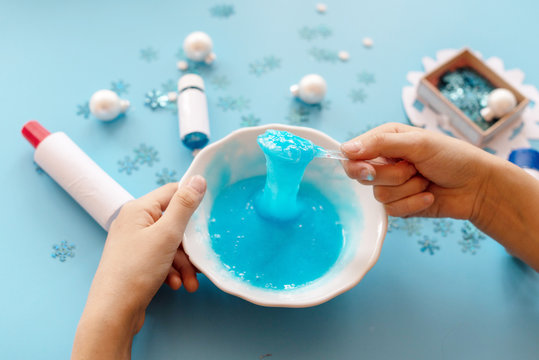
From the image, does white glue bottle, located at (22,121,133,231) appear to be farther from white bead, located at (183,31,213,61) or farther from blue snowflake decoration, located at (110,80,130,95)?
white bead, located at (183,31,213,61)

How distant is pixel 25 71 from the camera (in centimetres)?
156

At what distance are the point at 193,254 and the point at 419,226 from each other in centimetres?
67

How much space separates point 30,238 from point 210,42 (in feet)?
2.62

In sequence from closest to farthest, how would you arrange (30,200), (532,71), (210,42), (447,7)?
(30,200)
(210,42)
(532,71)
(447,7)

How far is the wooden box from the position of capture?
4.78 ft

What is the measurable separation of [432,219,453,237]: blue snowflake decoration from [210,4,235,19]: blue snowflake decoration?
0.98 metres

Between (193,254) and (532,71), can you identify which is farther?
(532,71)

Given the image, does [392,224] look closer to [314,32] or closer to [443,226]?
[443,226]

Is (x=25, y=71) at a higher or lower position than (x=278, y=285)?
A: higher

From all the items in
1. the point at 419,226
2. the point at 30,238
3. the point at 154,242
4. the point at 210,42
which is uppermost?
the point at 210,42

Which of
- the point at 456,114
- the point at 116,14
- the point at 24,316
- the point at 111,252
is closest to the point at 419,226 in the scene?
the point at 456,114

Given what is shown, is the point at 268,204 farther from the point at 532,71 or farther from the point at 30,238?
the point at 532,71

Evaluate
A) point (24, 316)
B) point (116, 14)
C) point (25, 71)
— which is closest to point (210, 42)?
point (116, 14)

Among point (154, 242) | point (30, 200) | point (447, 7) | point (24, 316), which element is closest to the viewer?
point (154, 242)
